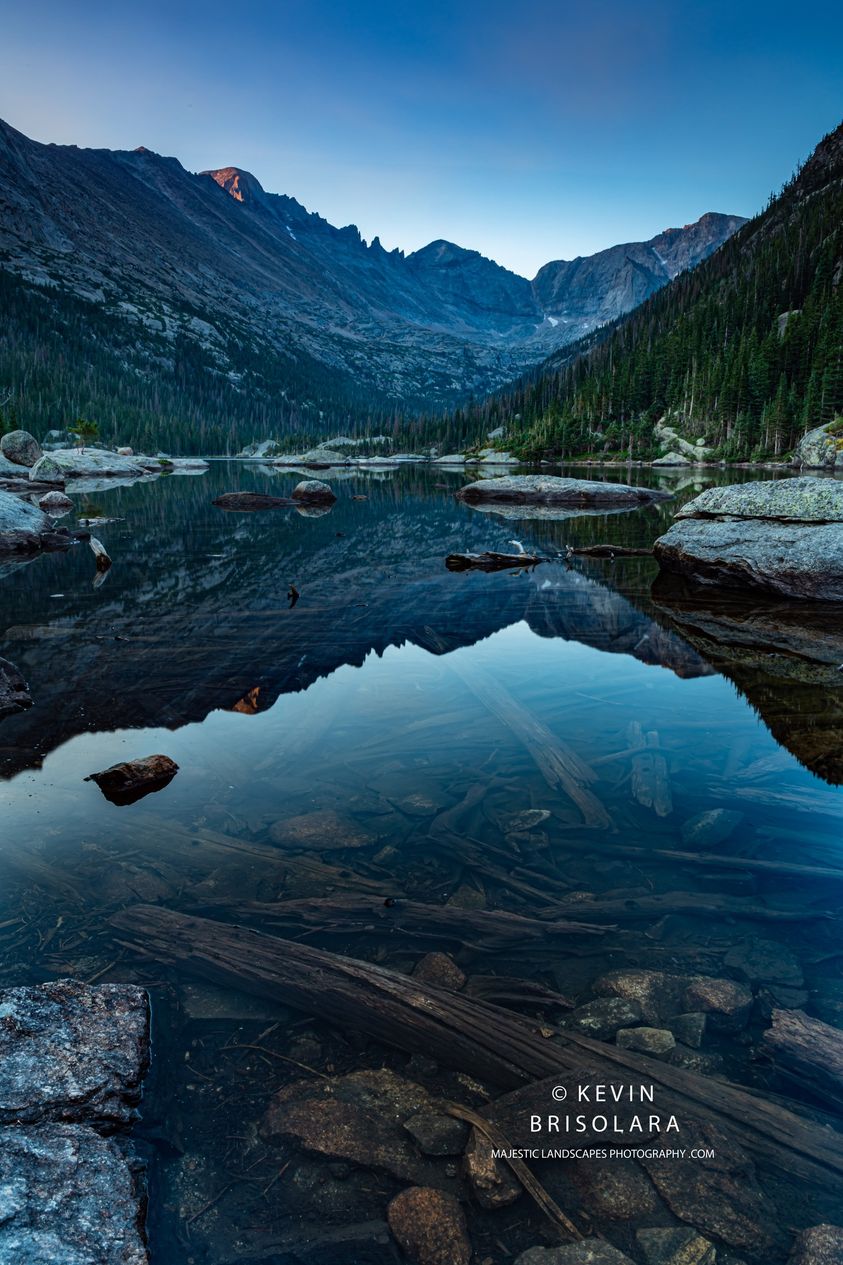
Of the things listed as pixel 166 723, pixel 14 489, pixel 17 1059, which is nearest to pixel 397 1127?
pixel 17 1059

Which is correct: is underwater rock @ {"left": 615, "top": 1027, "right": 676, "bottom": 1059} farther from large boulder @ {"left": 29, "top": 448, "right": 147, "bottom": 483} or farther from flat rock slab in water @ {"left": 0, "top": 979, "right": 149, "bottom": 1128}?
large boulder @ {"left": 29, "top": 448, "right": 147, "bottom": 483}

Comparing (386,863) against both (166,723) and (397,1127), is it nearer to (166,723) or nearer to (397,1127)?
(397,1127)

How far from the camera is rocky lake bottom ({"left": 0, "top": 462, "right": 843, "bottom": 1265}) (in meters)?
2.93

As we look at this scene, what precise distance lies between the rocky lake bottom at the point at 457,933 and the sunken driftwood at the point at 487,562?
31.8 ft

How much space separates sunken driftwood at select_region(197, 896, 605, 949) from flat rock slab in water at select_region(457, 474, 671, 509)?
38.4m

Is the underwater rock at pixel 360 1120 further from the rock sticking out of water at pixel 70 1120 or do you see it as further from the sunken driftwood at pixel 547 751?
the sunken driftwood at pixel 547 751

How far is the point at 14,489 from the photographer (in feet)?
178

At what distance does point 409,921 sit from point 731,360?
12085cm

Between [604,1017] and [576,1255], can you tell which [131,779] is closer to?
[604,1017]

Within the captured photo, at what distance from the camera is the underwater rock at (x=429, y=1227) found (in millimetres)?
2688

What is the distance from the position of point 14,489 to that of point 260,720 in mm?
57991

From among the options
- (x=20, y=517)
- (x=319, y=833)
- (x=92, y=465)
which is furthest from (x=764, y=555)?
(x=92, y=465)

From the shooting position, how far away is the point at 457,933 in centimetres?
446

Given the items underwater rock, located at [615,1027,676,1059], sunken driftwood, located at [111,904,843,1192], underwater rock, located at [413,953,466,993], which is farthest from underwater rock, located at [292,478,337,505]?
underwater rock, located at [615,1027,676,1059]
